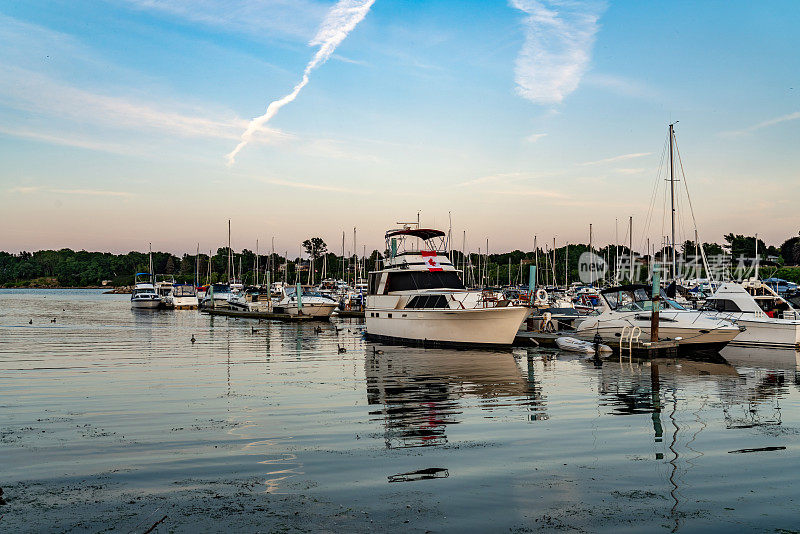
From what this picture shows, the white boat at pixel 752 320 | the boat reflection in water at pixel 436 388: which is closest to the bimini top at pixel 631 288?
the white boat at pixel 752 320

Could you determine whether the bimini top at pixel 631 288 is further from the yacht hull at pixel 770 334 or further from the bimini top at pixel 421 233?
the bimini top at pixel 421 233

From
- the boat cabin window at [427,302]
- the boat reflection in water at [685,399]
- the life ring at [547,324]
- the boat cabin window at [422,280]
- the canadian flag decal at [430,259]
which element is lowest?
the boat reflection in water at [685,399]

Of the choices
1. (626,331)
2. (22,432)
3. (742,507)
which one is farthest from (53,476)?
(626,331)

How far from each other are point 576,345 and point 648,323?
3.69 meters

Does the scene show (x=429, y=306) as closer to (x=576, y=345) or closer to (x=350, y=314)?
(x=576, y=345)

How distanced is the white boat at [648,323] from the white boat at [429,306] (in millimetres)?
4365

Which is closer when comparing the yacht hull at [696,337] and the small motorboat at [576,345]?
the yacht hull at [696,337]

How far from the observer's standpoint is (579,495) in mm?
9469

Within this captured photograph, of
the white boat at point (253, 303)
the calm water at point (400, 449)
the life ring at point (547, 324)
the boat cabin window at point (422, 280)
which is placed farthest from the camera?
the white boat at point (253, 303)

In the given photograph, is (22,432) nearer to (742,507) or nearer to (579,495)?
(579,495)

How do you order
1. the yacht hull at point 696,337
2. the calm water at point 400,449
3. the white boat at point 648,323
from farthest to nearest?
the white boat at point 648,323
the yacht hull at point 696,337
the calm water at point 400,449

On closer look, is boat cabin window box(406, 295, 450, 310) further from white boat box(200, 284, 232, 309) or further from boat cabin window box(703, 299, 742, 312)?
white boat box(200, 284, 232, 309)

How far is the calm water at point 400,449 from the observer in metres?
8.59

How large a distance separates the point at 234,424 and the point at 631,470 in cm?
866
